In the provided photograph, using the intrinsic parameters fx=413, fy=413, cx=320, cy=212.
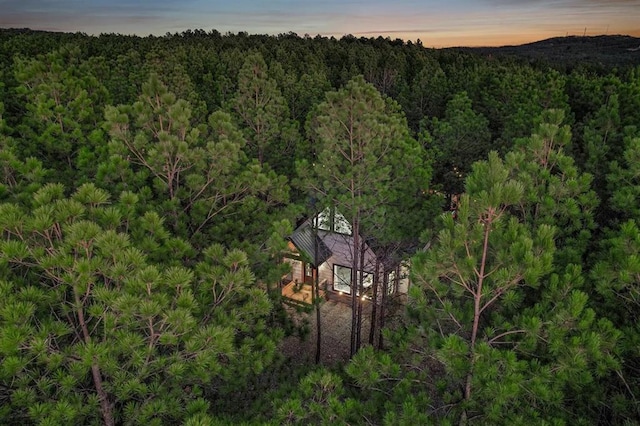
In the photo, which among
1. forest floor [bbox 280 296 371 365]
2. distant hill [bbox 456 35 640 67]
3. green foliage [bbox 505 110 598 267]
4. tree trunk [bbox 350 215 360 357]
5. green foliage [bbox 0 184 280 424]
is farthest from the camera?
distant hill [bbox 456 35 640 67]

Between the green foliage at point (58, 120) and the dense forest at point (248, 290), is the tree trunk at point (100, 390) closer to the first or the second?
the dense forest at point (248, 290)

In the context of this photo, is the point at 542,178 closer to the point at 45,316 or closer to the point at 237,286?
the point at 237,286

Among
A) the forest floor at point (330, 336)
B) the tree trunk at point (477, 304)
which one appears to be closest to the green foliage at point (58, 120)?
the tree trunk at point (477, 304)

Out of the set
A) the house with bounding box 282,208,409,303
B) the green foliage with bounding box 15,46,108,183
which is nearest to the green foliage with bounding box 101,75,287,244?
the green foliage with bounding box 15,46,108,183

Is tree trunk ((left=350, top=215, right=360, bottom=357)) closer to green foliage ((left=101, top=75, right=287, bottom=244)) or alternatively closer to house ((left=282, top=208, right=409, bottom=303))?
house ((left=282, top=208, right=409, bottom=303))

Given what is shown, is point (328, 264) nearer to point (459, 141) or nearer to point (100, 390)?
point (459, 141)

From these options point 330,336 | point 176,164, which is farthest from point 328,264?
point 176,164

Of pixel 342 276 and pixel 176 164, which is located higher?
pixel 176 164

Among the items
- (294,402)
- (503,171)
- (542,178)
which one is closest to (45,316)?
(294,402)
